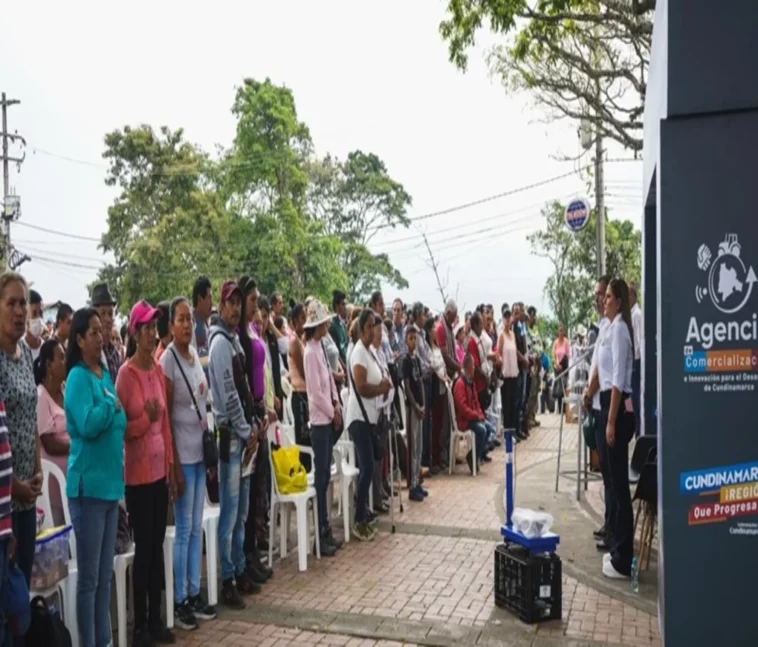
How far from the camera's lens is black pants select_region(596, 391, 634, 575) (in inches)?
244

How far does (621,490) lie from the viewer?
20.3 ft

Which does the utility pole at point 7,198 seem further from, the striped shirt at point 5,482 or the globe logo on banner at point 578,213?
the striped shirt at point 5,482

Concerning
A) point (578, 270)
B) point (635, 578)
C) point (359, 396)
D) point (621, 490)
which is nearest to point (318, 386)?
point (359, 396)

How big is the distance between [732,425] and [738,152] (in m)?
1.63

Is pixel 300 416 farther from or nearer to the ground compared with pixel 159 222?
nearer to the ground

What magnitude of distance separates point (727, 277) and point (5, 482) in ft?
13.4

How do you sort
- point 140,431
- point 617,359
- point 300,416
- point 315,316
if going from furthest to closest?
point 300,416 < point 315,316 < point 617,359 < point 140,431

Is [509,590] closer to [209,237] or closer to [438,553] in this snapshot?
[438,553]

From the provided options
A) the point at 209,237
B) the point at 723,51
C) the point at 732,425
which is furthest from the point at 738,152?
the point at 209,237

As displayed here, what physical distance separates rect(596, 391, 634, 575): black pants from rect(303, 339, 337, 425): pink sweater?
2489mm

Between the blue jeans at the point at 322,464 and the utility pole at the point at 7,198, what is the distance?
20387 millimetres

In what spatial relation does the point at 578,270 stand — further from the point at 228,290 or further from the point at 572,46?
the point at 228,290

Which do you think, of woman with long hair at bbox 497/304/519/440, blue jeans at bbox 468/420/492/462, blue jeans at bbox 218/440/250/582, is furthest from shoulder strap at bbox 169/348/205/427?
woman with long hair at bbox 497/304/519/440

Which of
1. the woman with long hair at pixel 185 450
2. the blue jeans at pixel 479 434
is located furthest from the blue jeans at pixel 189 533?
the blue jeans at pixel 479 434
